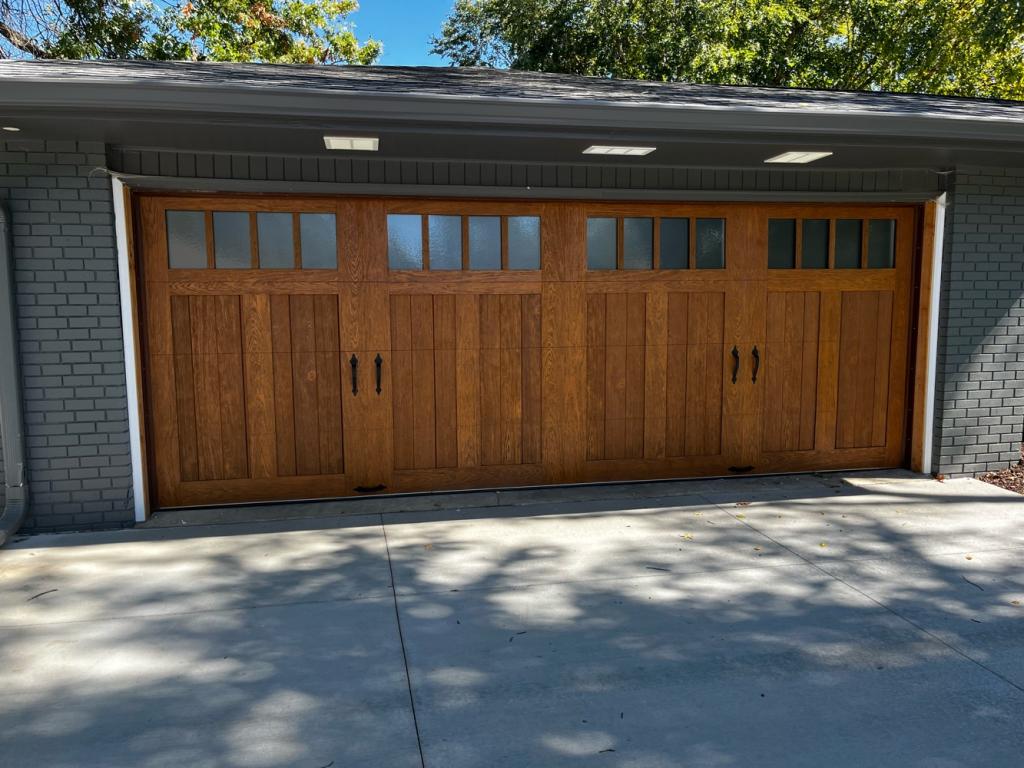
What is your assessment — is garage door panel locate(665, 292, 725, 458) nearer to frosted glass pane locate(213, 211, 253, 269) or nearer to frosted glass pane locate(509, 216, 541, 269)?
frosted glass pane locate(509, 216, 541, 269)

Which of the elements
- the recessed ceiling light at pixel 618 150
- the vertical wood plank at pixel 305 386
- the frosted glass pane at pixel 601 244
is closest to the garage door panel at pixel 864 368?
the frosted glass pane at pixel 601 244

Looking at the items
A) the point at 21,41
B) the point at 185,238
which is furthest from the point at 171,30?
the point at 185,238

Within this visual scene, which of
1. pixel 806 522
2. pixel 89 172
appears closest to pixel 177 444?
pixel 89 172

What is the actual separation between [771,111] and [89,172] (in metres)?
4.11

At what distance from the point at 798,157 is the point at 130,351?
15.2 feet

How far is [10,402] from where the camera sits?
4.64m

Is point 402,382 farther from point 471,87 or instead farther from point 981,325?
point 981,325

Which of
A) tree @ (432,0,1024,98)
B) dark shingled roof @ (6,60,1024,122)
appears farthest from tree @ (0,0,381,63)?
dark shingled roof @ (6,60,1024,122)

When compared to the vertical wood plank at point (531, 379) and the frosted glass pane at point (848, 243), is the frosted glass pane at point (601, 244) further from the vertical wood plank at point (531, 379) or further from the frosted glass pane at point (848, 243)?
the frosted glass pane at point (848, 243)

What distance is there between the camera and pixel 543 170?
5559mm

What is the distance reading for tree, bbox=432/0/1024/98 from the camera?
13.1m

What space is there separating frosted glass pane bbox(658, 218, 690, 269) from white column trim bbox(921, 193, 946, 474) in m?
1.99

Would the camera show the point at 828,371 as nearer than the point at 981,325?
No

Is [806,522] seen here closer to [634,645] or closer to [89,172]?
[634,645]
